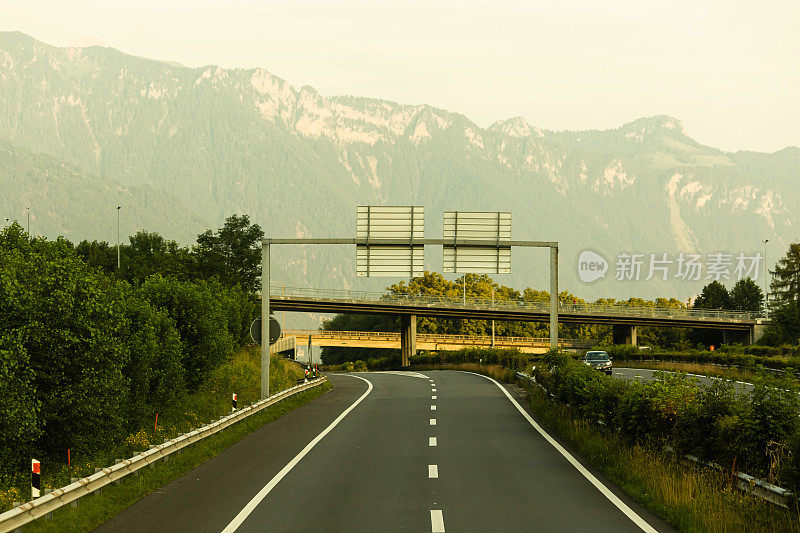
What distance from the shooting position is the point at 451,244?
113 ft

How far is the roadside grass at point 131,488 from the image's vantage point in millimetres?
12250

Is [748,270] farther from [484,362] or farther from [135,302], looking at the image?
[135,302]

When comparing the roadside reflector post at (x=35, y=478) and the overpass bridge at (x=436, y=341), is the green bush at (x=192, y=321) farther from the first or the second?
the overpass bridge at (x=436, y=341)

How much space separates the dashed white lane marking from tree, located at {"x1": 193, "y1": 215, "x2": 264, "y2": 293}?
260ft

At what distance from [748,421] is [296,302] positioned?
104 meters

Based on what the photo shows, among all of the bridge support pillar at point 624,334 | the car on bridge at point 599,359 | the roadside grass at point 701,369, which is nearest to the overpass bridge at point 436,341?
the bridge support pillar at point 624,334

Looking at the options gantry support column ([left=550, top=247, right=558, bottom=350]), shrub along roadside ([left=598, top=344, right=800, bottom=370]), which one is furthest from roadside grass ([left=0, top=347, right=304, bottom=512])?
shrub along roadside ([left=598, top=344, right=800, bottom=370])

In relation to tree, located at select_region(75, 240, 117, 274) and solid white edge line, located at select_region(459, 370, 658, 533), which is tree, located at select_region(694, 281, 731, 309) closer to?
tree, located at select_region(75, 240, 117, 274)

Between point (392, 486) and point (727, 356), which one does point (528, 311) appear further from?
point (392, 486)

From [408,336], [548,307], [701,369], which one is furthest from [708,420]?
[408,336]

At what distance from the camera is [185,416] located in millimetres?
32844

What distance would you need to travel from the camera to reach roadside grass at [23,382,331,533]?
12.2 m

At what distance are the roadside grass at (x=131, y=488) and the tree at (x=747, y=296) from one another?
14512 centimetres

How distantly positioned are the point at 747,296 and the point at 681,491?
15537cm
